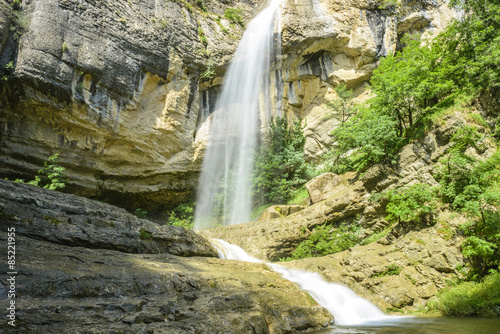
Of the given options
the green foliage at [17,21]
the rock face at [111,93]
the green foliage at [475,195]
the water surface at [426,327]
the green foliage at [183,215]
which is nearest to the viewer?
the water surface at [426,327]

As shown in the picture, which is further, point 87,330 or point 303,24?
point 303,24

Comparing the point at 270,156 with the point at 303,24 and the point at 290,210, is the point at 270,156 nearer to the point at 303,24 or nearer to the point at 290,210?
the point at 290,210

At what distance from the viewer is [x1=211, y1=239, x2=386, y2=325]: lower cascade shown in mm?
6544

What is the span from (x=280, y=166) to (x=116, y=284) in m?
14.5

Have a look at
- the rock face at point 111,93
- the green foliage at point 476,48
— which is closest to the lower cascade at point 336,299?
the green foliage at point 476,48

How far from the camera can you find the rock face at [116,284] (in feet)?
12.3

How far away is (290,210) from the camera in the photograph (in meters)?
13.9

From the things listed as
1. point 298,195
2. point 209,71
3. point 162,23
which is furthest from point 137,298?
point 162,23

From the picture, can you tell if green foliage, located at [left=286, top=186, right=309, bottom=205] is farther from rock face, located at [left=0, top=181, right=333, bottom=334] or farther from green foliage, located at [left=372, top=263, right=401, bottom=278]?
rock face, located at [left=0, top=181, right=333, bottom=334]

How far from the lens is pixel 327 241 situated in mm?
11141

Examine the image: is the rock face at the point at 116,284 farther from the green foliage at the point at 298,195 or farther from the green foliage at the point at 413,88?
the green foliage at the point at 298,195

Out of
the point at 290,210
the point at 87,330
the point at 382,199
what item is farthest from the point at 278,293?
the point at 290,210

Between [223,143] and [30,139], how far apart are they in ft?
34.7

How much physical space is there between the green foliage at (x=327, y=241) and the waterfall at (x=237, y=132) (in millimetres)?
7857
